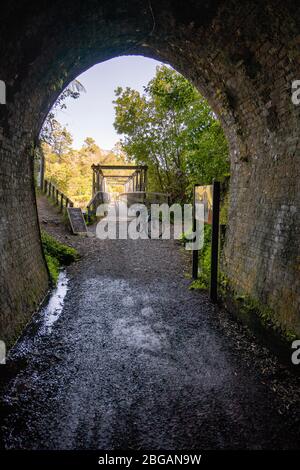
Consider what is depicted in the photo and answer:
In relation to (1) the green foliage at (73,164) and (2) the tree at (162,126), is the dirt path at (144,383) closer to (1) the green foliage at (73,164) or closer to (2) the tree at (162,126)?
(2) the tree at (162,126)

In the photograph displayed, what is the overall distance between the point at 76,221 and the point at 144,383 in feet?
34.4

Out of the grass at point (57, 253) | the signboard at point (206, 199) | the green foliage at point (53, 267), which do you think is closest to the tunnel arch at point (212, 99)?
the signboard at point (206, 199)

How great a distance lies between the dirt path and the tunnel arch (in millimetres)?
698

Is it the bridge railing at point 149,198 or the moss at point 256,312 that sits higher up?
the bridge railing at point 149,198

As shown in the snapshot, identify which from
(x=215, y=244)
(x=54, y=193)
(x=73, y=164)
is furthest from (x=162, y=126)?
(x=73, y=164)

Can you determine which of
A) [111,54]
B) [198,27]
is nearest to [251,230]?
[198,27]

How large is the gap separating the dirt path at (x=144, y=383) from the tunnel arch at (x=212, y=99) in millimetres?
698

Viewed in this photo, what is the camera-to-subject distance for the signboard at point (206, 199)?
19.9 ft

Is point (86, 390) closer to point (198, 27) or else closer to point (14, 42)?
point (14, 42)

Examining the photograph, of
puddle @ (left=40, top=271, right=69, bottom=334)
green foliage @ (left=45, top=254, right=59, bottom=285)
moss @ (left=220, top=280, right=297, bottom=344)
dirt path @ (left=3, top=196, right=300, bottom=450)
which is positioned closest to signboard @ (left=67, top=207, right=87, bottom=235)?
green foliage @ (left=45, top=254, right=59, bottom=285)

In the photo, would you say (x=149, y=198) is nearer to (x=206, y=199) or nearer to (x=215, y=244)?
(x=206, y=199)

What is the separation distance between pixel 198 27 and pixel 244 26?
3.43ft

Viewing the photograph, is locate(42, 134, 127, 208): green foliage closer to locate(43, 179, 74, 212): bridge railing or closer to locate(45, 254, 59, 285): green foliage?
locate(43, 179, 74, 212): bridge railing

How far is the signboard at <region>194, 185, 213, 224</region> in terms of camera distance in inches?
239
